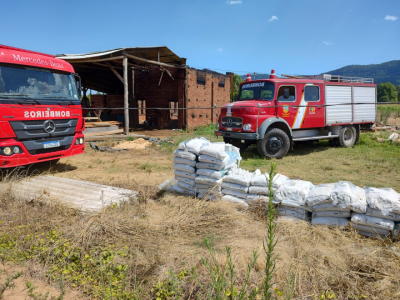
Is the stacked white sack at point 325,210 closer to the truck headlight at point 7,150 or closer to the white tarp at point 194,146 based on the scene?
the white tarp at point 194,146

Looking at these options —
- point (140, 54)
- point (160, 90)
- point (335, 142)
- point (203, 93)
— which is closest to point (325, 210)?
point (335, 142)

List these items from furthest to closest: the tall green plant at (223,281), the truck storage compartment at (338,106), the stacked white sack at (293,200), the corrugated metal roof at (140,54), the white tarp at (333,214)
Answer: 1. the corrugated metal roof at (140,54)
2. the truck storage compartment at (338,106)
3. the stacked white sack at (293,200)
4. the white tarp at (333,214)
5. the tall green plant at (223,281)

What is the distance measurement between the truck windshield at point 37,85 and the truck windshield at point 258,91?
510 centimetres

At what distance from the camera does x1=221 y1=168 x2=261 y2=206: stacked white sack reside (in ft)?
13.5

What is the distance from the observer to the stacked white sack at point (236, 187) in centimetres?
412

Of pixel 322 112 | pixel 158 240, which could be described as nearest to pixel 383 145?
pixel 322 112

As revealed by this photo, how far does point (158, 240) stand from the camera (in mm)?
3135

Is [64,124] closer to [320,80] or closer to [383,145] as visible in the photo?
[320,80]

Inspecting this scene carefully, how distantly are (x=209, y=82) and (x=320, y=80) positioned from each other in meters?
10.4

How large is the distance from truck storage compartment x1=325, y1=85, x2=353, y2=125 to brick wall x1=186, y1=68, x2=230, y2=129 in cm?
896

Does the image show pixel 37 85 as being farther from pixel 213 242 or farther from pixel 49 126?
pixel 213 242

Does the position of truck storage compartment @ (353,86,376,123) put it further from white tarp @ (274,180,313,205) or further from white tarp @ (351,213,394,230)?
white tarp @ (351,213,394,230)

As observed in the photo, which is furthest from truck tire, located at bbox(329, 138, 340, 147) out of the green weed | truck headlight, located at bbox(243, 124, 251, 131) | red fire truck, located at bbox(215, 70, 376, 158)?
the green weed

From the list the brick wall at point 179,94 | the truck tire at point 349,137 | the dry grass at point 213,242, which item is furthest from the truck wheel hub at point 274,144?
the brick wall at point 179,94
